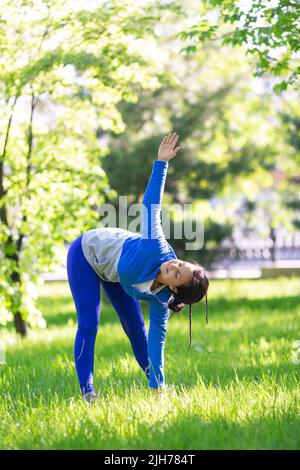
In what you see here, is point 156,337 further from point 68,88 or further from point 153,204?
point 68,88

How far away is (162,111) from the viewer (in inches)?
515

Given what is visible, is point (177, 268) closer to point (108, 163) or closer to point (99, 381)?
point (99, 381)

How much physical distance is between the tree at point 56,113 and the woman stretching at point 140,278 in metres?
2.69

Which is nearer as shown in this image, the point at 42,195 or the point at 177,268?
the point at 177,268

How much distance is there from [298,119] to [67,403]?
8.58 m

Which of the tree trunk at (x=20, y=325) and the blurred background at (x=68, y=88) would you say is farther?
the tree trunk at (x=20, y=325)

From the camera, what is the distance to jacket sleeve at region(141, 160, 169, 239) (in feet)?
12.1

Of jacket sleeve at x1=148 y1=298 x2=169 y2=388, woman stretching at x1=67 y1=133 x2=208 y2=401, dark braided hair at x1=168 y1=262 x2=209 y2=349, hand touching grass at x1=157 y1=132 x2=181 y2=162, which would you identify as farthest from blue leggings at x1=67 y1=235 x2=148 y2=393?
hand touching grass at x1=157 y1=132 x2=181 y2=162

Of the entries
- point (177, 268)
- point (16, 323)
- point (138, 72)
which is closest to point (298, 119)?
point (138, 72)

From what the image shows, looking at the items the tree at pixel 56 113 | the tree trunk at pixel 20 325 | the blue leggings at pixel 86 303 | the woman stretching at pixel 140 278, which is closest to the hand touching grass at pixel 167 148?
the woman stretching at pixel 140 278

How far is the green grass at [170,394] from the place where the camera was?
3260 millimetres

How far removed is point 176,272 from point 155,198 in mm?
409

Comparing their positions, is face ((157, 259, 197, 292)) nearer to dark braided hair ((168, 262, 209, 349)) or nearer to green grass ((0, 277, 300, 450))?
dark braided hair ((168, 262, 209, 349))

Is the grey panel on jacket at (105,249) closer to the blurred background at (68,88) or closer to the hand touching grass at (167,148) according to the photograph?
the hand touching grass at (167,148)
